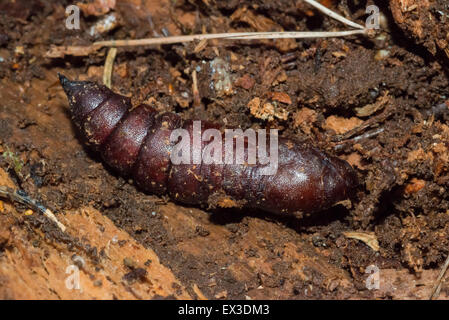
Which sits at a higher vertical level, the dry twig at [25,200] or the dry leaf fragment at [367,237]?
the dry twig at [25,200]

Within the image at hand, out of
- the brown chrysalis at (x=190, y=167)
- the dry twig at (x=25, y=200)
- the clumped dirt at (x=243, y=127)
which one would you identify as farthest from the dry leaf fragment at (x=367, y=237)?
the dry twig at (x=25, y=200)

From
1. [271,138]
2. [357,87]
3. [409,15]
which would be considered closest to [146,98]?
[271,138]

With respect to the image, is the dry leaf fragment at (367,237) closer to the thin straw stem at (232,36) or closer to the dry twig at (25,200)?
the thin straw stem at (232,36)

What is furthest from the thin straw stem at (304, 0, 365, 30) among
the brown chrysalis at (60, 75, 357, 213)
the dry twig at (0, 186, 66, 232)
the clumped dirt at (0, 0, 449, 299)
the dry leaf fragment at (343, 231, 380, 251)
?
the dry twig at (0, 186, 66, 232)

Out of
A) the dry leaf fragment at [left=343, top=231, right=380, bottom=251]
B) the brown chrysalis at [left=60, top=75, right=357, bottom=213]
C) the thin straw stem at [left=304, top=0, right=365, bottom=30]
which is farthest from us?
the thin straw stem at [left=304, top=0, right=365, bottom=30]

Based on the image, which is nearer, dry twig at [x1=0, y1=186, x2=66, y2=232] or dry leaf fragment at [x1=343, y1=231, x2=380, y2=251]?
dry twig at [x1=0, y1=186, x2=66, y2=232]

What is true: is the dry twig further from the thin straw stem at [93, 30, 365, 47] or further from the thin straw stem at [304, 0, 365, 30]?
the thin straw stem at [304, 0, 365, 30]

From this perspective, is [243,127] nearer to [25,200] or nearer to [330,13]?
[330,13]

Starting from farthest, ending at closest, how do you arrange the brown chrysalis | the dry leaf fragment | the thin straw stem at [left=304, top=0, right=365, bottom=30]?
the thin straw stem at [left=304, top=0, right=365, bottom=30], the dry leaf fragment, the brown chrysalis
